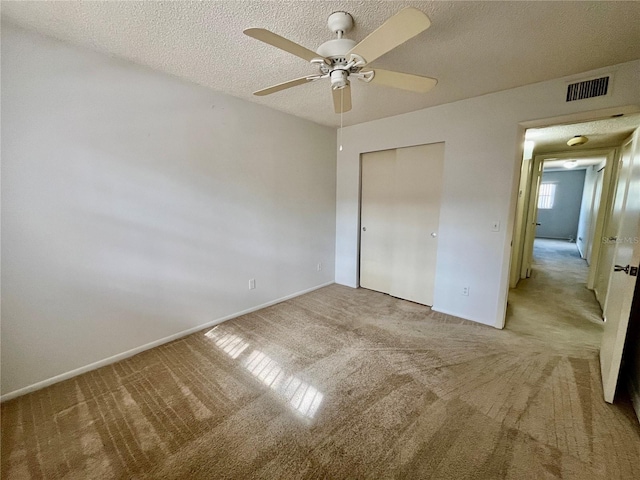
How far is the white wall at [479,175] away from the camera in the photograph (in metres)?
2.48

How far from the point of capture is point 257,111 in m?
2.98

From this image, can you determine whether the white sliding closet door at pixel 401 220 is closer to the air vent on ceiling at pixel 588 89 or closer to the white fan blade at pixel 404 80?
the air vent on ceiling at pixel 588 89

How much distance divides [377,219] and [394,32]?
279cm

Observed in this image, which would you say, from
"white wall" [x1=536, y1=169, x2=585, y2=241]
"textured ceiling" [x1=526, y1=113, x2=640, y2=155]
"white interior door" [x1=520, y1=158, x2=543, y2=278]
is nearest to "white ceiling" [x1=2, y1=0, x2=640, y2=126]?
"textured ceiling" [x1=526, y1=113, x2=640, y2=155]

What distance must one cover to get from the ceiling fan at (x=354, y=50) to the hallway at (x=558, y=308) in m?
2.78

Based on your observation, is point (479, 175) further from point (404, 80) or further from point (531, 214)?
point (531, 214)

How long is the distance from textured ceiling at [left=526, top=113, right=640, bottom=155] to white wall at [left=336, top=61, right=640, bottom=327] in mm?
545

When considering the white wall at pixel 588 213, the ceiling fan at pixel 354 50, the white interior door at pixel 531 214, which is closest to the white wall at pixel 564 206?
the white wall at pixel 588 213

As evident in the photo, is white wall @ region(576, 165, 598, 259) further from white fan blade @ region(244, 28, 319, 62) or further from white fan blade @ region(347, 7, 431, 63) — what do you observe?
white fan blade @ region(244, 28, 319, 62)

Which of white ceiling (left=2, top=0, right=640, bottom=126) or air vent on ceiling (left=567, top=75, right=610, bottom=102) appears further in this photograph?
air vent on ceiling (left=567, top=75, right=610, bottom=102)

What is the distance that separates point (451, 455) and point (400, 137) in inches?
126

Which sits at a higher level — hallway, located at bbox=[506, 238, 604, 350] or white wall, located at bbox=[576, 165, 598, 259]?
white wall, located at bbox=[576, 165, 598, 259]

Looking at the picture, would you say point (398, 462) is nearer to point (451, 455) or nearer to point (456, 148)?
point (451, 455)

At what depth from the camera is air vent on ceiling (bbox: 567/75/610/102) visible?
2102 millimetres
